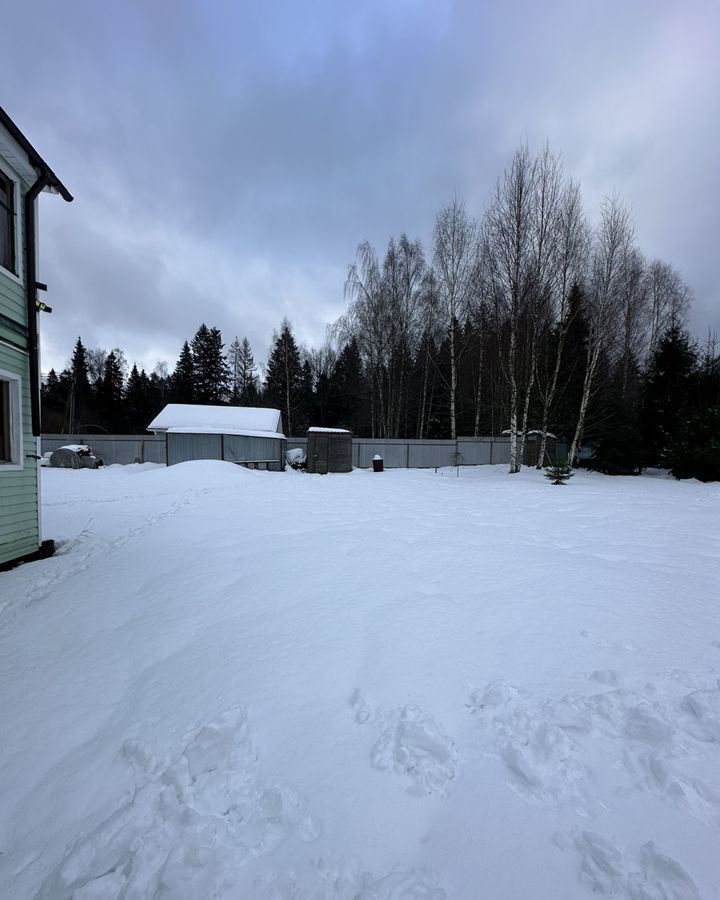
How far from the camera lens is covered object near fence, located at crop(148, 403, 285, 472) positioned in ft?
57.3

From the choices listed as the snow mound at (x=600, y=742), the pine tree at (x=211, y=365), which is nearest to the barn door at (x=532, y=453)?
the snow mound at (x=600, y=742)

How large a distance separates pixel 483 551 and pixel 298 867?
3.87 metres

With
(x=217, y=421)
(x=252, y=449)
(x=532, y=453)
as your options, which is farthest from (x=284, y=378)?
(x=532, y=453)

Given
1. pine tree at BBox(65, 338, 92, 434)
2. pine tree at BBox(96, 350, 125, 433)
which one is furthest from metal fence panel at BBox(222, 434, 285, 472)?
pine tree at BBox(65, 338, 92, 434)

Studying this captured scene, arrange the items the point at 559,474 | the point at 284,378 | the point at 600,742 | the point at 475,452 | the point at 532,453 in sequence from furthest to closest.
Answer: the point at 284,378, the point at 475,452, the point at 532,453, the point at 559,474, the point at 600,742

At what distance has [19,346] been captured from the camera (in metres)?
5.49

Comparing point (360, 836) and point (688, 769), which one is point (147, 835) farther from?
point (688, 769)

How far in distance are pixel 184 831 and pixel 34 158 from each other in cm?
773

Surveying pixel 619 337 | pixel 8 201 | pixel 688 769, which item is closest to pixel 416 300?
pixel 619 337

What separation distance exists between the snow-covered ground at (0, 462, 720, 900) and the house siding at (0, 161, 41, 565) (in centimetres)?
91

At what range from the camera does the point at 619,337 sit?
1670cm

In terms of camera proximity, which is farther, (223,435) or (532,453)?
(532,453)

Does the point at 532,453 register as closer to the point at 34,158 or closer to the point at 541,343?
the point at 541,343

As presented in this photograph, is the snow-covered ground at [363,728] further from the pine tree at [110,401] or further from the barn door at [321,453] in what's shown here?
the pine tree at [110,401]
